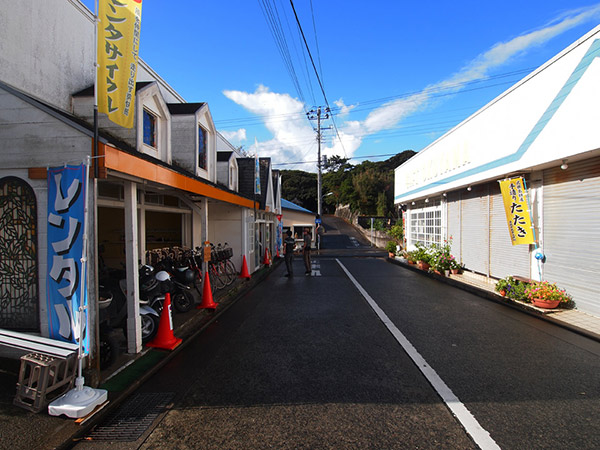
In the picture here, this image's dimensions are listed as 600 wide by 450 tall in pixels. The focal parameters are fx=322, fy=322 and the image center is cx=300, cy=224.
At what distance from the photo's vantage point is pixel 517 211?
8.08m

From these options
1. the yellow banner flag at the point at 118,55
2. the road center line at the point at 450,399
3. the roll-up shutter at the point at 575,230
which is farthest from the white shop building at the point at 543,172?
the yellow banner flag at the point at 118,55

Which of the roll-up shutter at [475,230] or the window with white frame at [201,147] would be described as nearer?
the window with white frame at [201,147]

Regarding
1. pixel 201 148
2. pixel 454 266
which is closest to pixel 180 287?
pixel 201 148

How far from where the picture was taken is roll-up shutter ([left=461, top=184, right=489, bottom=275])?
10.4 metres

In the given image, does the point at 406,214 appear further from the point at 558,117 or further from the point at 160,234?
the point at 160,234

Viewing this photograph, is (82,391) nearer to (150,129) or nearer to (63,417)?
(63,417)

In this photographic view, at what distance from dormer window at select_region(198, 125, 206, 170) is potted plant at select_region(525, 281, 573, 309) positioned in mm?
9250

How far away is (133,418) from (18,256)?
2.46 m

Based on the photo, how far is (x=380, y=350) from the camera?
189 inches

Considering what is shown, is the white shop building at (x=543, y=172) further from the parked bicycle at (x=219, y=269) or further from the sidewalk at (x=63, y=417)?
the parked bicycle at (x=219, y=269)

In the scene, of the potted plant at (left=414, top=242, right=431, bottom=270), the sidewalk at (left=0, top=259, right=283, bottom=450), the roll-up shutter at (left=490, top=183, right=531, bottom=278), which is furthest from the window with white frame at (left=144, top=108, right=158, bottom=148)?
the potted plant at (left=414, top=242, right=431, bottom=270)

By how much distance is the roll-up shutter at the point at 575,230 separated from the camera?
6215 millimetres

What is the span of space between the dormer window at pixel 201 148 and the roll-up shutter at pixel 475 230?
358 inches

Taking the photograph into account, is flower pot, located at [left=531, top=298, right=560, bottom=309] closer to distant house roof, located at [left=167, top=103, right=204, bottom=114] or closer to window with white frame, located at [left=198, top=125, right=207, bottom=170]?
window with white frame, located at [left=198, top=125, right=207, bottom=170]
